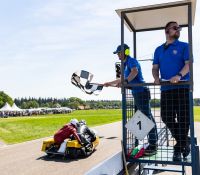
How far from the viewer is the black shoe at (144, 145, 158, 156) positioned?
4.96m

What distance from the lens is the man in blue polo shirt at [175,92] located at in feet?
15.3

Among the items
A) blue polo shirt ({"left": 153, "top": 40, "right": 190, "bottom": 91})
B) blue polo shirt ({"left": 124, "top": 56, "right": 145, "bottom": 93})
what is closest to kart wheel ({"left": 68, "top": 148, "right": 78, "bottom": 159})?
blue polo shirt ({"left": 124, "top": 56, "right": 145, "bottom": 93})

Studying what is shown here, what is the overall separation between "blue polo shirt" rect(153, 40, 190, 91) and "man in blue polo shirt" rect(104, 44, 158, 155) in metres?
0.39

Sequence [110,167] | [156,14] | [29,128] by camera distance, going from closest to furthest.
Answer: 1. [110,167]
2. [156,14]
3. [29,128]

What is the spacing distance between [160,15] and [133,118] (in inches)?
65.7

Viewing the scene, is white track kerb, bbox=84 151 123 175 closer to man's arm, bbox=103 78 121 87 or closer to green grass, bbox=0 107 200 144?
man's arm, bbox=103 78 121 87

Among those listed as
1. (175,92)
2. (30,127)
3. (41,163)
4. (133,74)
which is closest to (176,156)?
(175,92)

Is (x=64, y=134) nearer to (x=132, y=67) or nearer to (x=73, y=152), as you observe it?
(x=73, y=152)

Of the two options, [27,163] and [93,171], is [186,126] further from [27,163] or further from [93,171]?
[27,163]

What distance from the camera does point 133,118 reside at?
4863 mm

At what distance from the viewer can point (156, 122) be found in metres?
5.22

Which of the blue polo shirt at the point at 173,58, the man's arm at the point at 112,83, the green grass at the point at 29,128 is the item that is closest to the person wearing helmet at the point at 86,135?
the green grass at the point at 29,128

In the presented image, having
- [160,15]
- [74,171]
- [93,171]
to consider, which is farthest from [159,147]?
[74,171]

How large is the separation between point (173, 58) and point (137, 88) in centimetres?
71
